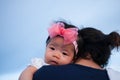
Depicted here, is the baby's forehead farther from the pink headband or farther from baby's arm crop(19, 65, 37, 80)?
baby's arm crop(19, 65, 37, 80)

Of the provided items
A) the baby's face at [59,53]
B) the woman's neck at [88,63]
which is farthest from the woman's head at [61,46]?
the woman's neck at [88,63]

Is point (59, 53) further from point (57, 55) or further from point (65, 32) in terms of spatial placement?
point (65, 32)

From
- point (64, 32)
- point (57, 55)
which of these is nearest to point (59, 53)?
point (57, 55)

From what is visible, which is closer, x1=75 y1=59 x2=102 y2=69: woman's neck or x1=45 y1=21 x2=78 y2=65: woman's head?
x1=75 y1=59 x2=102 y2=69: woman's neck

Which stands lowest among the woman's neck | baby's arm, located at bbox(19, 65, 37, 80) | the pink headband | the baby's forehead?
baby's arm, located at bbox(19, 65, 37, 80)

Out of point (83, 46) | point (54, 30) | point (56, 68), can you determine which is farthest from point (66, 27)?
point (56, 68)

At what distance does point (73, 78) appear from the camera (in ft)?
4.21

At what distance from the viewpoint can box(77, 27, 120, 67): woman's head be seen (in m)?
1.50

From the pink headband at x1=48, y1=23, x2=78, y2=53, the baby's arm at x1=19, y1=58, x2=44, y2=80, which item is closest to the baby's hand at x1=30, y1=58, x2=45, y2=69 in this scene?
the baby's arm at x1=19, y1=58, x2=44, y2=80

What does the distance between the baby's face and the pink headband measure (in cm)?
3

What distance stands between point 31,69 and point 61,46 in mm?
233

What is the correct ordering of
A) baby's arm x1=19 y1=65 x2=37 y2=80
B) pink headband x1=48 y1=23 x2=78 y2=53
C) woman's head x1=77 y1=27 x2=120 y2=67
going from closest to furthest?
baby's arm x1=19 y1=65 x2=37 y2=80 < woman's head x1=77 y1=27 x2=120 y2=67 < pink headband x1=48 y1=23 x2=78 y2=53

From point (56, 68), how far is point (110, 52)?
0.39 m

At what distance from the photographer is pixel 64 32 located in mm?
1660
